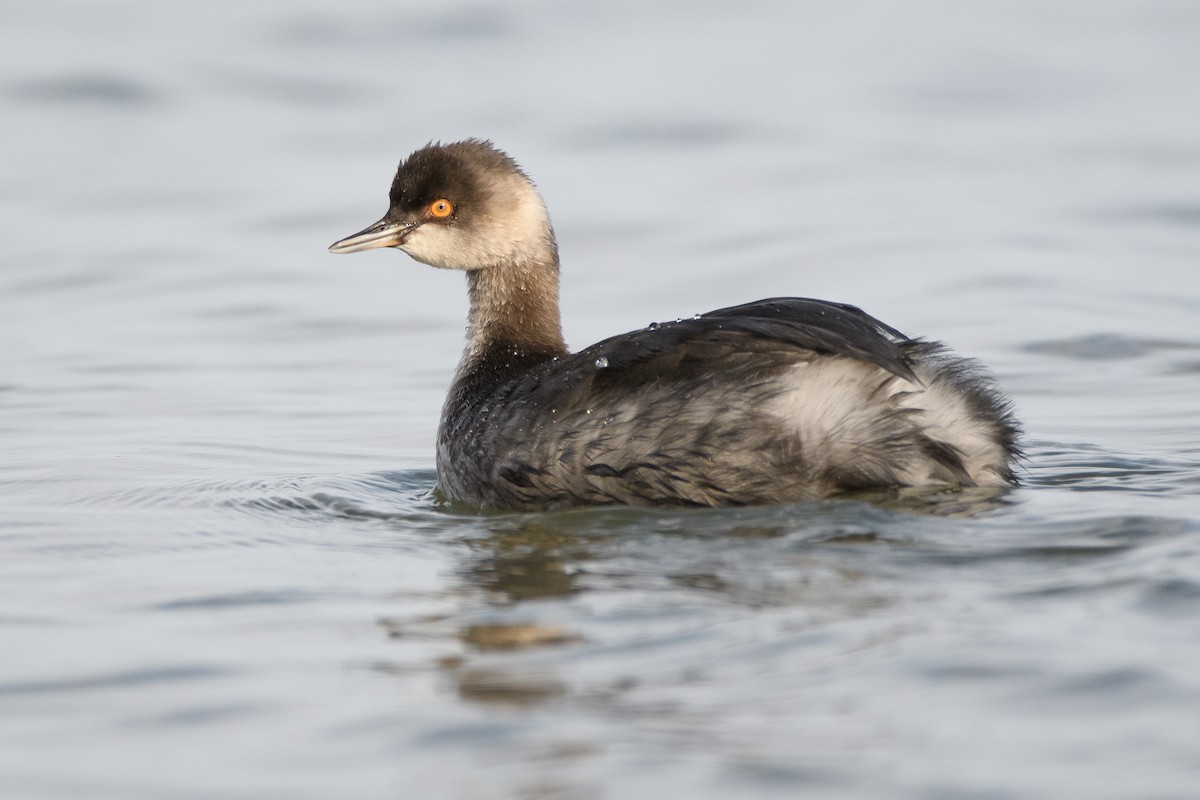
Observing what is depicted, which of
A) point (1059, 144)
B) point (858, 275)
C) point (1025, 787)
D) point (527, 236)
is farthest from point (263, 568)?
point (1059, 144)

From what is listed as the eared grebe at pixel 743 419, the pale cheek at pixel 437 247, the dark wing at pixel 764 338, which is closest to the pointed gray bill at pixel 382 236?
the pale cheek at pixel 437 247

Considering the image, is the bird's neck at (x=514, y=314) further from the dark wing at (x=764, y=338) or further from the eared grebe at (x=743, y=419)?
the dark wing at (x=764, y=338)

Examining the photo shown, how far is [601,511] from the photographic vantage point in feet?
20.2

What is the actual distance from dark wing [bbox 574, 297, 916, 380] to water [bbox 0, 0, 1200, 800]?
52cm

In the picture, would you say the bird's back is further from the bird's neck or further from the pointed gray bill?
the pointed gray bill

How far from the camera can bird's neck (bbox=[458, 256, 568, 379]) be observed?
24.2 ft

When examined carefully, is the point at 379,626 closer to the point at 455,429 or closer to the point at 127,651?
the point at 127,651

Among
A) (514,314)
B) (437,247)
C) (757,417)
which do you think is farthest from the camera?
(437,247)

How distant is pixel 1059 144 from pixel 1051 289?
147 inches

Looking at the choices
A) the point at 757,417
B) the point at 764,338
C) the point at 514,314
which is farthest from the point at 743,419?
the point at 514,314

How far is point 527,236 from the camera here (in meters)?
7.55

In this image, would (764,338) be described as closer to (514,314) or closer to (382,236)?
(514,314)

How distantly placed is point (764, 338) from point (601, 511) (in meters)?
0.80

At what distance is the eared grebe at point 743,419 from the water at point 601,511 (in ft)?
0.46
